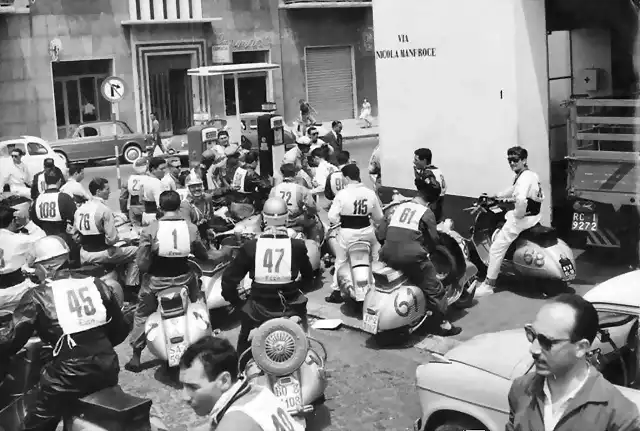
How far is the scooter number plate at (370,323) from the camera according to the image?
9.84 meters

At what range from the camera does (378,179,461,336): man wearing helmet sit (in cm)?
982

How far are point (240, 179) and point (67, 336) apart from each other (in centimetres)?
757

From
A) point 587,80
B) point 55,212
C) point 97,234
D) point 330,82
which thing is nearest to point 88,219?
point 97,234

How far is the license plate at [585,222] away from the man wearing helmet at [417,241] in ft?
8.77

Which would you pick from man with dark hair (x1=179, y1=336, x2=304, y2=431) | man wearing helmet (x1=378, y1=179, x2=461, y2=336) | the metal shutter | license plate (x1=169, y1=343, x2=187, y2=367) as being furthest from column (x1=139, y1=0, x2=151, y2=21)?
man with dark hair (x1=179, y1=336, x2=304, y2=431)

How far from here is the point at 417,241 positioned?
9844 mm

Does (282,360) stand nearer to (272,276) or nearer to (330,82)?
(272,276)

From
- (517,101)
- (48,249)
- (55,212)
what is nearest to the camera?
(48,249)

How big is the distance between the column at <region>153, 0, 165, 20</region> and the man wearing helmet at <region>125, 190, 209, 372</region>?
83.1 feet

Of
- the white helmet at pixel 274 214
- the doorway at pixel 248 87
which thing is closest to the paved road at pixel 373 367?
the white helmet at pixel 274 214

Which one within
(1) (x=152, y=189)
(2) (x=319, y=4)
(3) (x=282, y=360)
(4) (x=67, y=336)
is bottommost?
(3) (x=282, y=360)

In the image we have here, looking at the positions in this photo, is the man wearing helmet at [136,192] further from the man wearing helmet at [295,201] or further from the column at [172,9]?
the column at [172,9]

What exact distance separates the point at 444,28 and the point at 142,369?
6.22 meters

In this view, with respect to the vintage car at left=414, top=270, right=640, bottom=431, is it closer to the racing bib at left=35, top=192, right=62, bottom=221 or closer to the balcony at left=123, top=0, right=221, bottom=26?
the racing bib at left=35, top=192, right=62, bottom=221
